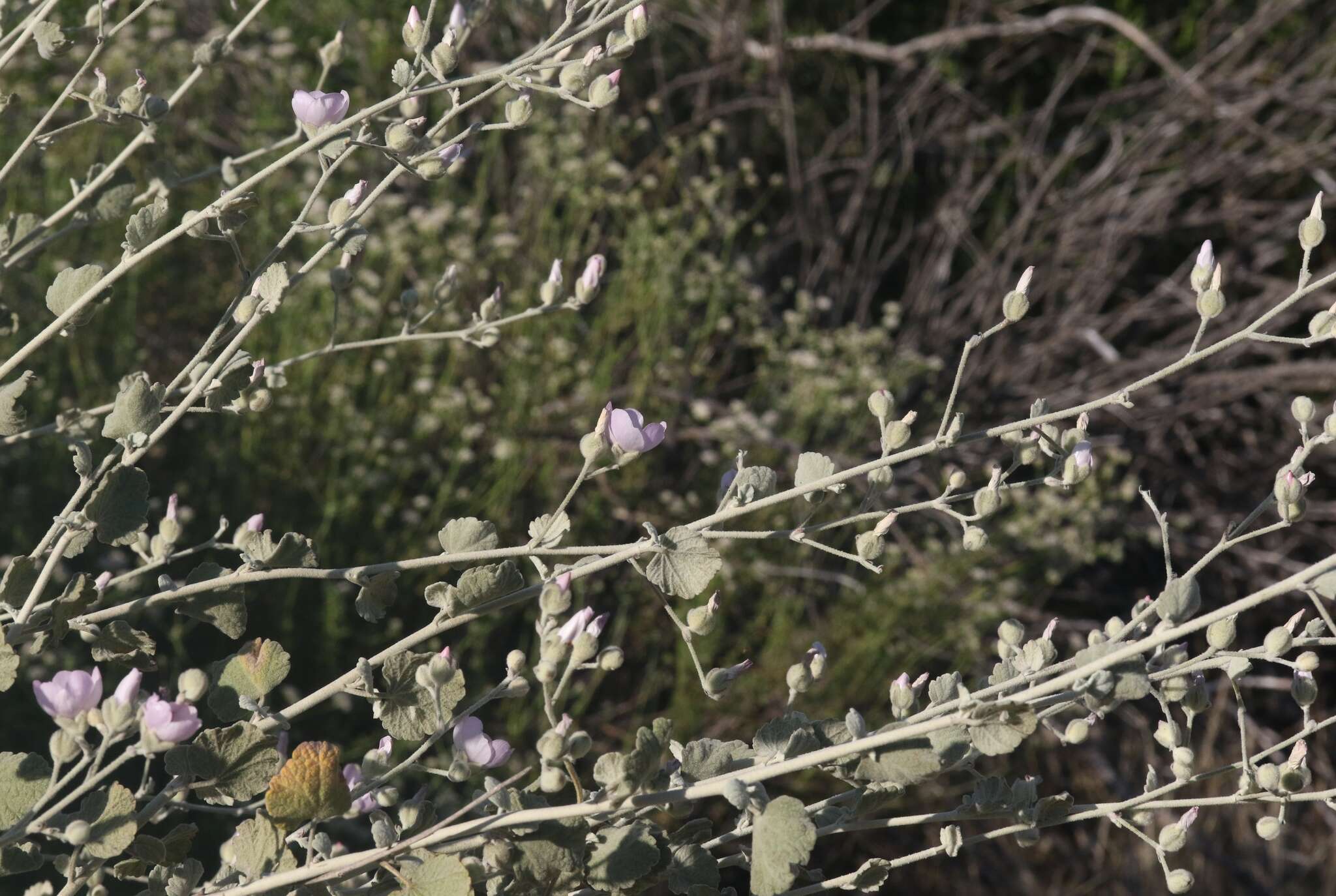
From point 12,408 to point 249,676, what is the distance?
0.71 feet

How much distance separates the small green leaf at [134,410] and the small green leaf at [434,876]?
303 millimetres

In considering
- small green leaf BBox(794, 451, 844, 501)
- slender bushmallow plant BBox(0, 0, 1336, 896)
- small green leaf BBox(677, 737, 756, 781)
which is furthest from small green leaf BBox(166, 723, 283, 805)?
small green leaf BBox(794, 451, 844, 501)

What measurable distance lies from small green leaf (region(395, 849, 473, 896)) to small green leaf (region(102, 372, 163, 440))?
0.99ft

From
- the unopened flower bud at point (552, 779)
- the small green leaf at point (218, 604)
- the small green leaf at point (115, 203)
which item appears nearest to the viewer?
the unopened flower bud at point (552, 779)

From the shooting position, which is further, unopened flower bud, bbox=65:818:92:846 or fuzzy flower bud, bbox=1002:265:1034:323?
fuzzy flower bud, bbox=1002:265:1034:323

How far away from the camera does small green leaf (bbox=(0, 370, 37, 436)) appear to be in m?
0.76

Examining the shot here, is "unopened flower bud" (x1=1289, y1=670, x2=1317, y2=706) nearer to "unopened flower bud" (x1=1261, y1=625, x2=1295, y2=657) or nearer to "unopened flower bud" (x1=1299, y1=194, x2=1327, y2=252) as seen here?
"unopened flower bud" (x1=1261, y1=625, x2=1295, y2=657)

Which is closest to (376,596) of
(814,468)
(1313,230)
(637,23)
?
(814,468)

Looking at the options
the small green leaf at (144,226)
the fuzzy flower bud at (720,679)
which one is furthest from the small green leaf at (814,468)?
the small green leaf at (144,226)

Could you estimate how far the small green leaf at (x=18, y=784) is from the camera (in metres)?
0.67

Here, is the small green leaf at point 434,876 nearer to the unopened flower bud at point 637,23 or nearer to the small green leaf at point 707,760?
the small green leaf at point 707,760

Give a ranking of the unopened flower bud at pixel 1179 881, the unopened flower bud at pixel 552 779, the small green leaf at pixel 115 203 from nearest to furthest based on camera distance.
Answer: the unopened flower bud at pixel 552 779 → the unopened flower bud at pixel 1179 881 → the small green leaf at pixel 115 203

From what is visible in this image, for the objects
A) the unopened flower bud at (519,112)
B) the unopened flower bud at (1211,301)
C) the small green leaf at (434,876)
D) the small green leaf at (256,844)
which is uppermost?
the unopened flower bud at (519,112)

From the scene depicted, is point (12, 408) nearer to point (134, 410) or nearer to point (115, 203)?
point (134, 410)
